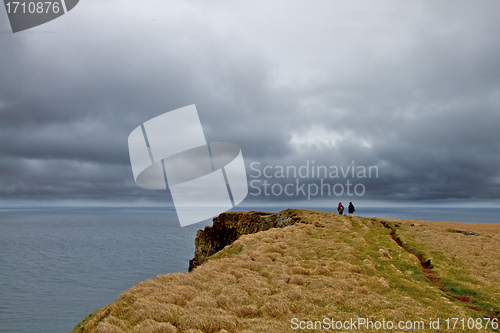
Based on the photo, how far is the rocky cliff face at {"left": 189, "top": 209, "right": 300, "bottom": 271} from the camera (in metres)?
57.8

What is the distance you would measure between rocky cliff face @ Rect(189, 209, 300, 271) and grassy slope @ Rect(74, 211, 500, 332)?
2563cm

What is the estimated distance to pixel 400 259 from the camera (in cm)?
2761

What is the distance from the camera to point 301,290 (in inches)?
687

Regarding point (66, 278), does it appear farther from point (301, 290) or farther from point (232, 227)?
point (301, 290)

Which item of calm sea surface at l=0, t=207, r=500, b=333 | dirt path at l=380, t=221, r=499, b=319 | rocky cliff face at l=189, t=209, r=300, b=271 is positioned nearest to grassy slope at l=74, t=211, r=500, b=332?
dirt path at l=380, t=221, r=499, b=319

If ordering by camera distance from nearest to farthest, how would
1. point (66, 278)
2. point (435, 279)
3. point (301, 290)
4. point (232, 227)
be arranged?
point (301, 290)
point (435, 279)
point (232, 227)
point (66, 278)

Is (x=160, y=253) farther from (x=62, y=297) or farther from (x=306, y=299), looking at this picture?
(x=306, y=299)

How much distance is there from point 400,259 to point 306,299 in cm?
1586

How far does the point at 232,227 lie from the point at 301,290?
52062 mm

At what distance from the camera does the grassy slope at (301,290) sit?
13.5 metres

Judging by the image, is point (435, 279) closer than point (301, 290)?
No

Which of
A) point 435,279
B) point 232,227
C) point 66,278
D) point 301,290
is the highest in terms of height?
point 301,290

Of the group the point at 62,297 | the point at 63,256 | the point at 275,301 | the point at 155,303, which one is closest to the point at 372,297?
the point at 275,301

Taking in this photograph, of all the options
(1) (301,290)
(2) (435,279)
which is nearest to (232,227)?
(2) (435,279)
